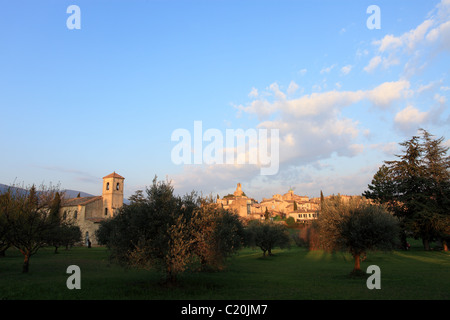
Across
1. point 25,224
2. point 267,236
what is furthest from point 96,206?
point 25,224

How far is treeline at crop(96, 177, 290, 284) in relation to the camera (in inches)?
667

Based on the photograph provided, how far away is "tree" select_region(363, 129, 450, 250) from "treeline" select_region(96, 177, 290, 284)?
53066 millimetres

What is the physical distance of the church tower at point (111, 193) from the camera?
284ft

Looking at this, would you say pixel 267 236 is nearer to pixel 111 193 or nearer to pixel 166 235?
pixel 166 235

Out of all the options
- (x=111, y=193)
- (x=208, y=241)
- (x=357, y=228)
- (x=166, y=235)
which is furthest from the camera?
(x=111, y=193)

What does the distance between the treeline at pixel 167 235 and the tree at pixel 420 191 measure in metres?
53.1

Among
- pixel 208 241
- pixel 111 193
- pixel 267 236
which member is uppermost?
pixel 111 193

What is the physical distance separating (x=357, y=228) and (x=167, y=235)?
57.8ft

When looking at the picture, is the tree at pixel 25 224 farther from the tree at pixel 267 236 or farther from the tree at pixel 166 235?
the tree at pixel 267 236

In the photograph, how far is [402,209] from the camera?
61.7 meters

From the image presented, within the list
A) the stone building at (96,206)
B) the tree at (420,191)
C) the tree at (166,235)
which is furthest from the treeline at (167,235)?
the stone building at (96,206)

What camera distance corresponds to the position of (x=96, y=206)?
8519 cm
